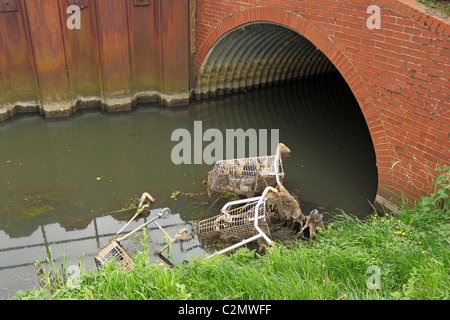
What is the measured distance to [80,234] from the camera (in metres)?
6.07

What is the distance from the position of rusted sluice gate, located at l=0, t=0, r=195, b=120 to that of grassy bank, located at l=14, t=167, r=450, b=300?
6.46 m

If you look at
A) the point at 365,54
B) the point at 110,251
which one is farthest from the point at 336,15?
the point at 110,251

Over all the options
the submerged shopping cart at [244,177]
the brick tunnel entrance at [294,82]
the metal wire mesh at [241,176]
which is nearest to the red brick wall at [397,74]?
the submerged shopping cart at [244,177]

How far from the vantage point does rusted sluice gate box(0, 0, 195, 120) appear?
8844 millimetres

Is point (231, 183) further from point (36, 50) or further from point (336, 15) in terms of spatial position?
point (36, 50)

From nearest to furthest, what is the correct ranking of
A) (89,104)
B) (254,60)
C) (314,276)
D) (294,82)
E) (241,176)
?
1. (314,276)
2. (241,176)
3. (89,104)
4. (254,60)
5. (294,82)

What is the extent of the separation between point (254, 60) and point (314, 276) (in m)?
8.53

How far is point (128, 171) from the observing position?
25.8ft

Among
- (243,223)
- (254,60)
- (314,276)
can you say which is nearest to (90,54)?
(254,60)

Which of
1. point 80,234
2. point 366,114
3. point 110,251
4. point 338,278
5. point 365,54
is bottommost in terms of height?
point 80,234

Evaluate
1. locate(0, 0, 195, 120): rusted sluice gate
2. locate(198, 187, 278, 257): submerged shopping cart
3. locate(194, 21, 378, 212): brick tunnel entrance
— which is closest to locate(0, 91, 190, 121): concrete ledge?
locate(0, 0, 195, 120): rusted sluice gate

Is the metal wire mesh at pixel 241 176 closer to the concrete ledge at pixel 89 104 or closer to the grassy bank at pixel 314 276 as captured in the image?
the grassy bank at pixel 314 276

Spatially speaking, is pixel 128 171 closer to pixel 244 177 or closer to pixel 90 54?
pixel 244 177

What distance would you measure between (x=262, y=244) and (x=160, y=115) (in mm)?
5924
